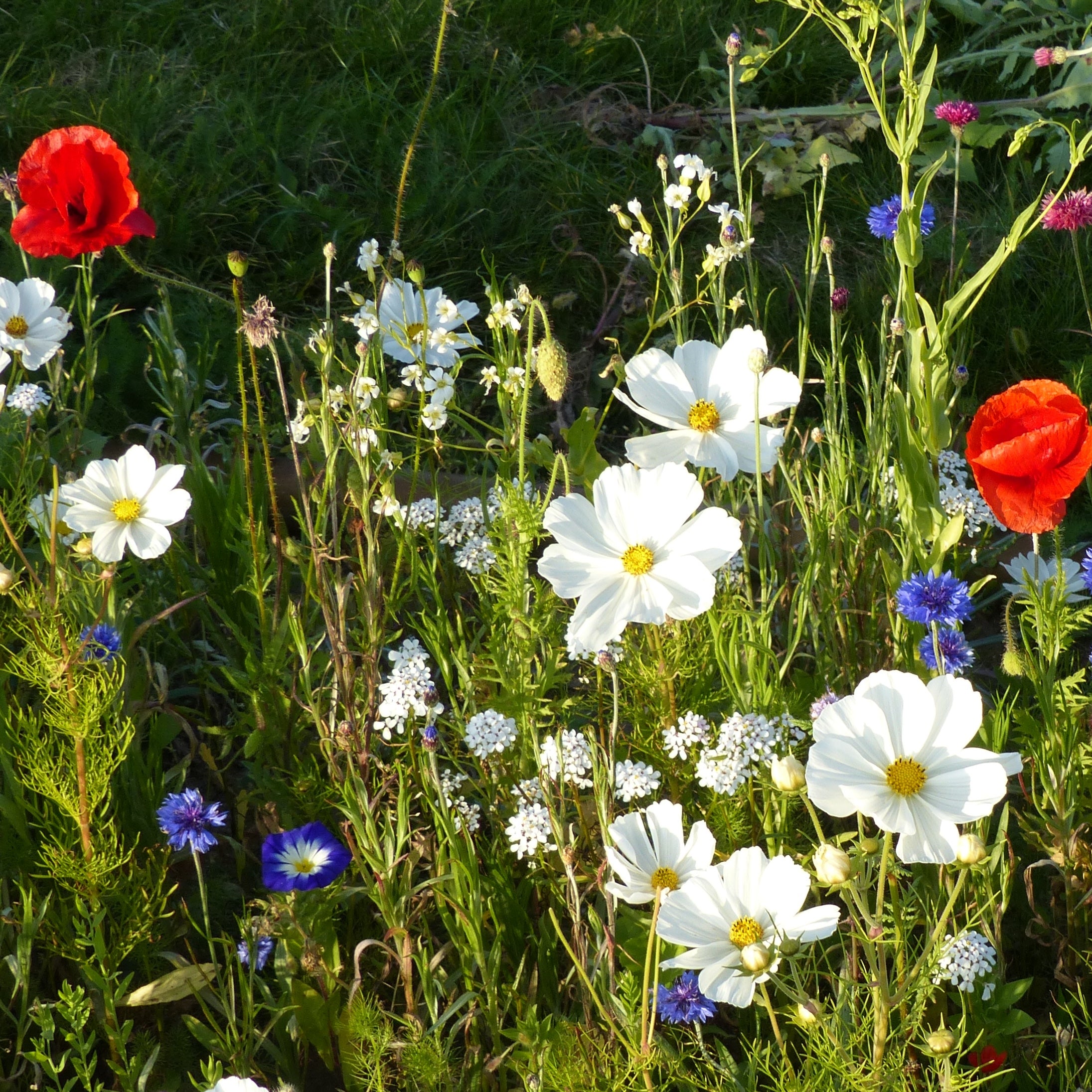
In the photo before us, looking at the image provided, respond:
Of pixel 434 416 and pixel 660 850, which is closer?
pixel 660 850

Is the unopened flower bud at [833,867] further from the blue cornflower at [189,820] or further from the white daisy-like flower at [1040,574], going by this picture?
the white daisy-like flower at [1040,574]

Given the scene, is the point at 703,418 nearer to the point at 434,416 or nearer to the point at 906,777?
the point at 434,416

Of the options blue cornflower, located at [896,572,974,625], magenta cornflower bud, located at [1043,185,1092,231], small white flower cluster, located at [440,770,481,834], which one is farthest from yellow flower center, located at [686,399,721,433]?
magenta cornflower bud, located at [1043,185,1092,231]

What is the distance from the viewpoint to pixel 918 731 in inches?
46.6

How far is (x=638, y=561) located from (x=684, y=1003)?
46cm

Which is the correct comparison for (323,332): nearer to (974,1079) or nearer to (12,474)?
(12,474)

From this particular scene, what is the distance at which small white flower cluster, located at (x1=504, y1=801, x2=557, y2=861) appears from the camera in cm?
145

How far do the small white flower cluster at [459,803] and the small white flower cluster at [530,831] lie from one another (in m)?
0.06

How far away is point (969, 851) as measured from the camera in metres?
1.04

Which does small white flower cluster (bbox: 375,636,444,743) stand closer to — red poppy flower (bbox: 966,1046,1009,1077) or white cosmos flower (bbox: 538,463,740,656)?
white cosmos flower (bbox: 538,463,740,656)

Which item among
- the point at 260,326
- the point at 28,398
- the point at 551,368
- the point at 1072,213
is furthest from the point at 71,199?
the point at 1072,213

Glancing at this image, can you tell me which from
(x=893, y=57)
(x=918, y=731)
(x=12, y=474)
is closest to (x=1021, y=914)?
(x=918, y=731)

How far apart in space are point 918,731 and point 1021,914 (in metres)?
0.64

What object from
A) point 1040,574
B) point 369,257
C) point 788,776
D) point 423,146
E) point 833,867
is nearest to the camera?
point 833,867
